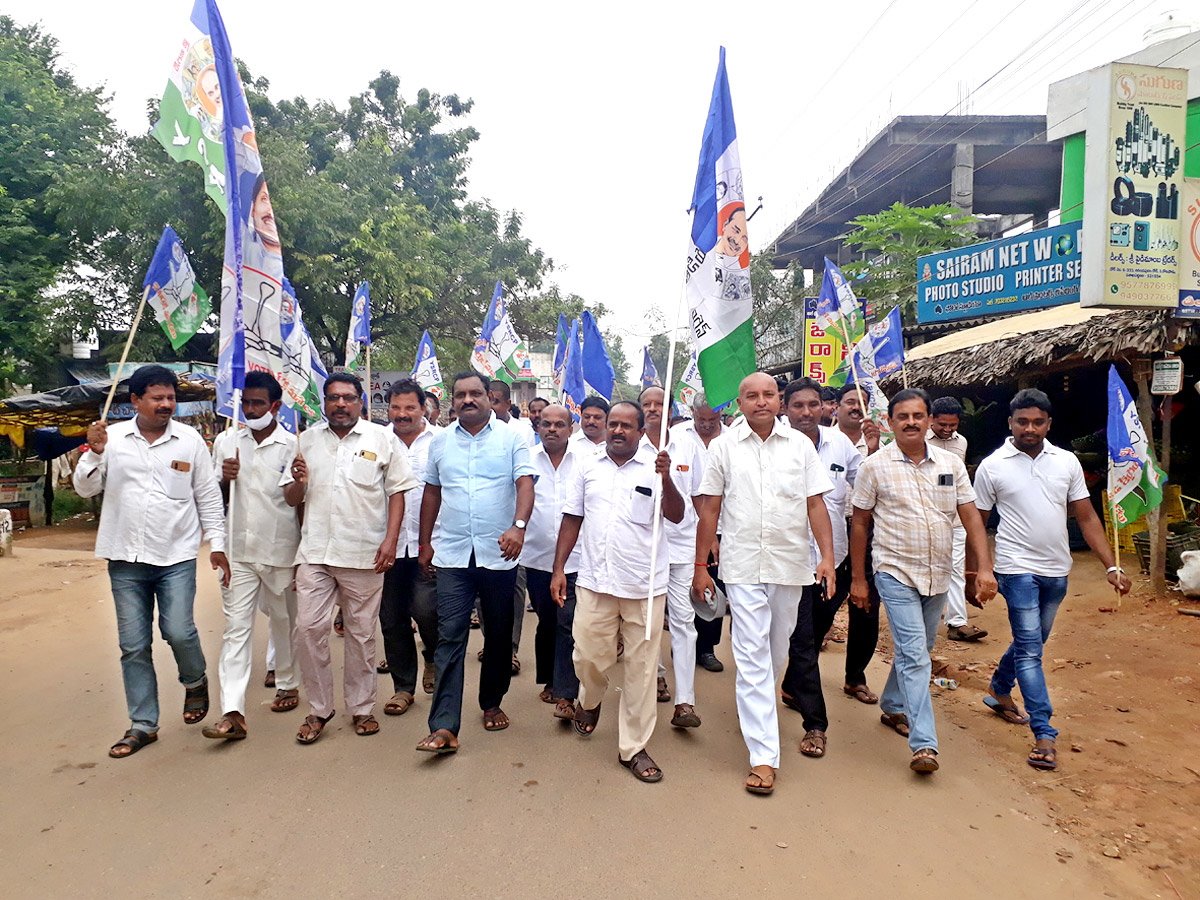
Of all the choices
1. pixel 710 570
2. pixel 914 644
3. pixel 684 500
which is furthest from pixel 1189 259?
pixel 684 500

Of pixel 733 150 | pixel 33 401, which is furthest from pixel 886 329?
pixel 33 401

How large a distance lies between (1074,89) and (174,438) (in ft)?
64.8

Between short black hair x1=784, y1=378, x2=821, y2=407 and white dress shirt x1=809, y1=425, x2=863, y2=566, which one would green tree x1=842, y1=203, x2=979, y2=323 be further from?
short black hair x1=784, y1=378, x2=821, y2=407

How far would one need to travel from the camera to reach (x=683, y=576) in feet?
16.4

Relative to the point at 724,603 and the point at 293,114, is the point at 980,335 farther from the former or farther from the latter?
the point at 293,114

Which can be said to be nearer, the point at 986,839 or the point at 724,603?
the point at 986,839

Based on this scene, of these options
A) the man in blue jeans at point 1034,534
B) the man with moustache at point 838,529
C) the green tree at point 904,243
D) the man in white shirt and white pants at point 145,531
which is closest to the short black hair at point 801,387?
the man with moustache at point 838,529

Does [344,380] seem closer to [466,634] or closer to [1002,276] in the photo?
[466,634]

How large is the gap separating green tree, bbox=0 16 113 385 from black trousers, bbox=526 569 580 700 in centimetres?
1438

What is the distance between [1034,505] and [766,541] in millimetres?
1593

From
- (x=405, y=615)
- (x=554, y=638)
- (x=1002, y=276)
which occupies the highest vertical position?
(x=1002, y=276)

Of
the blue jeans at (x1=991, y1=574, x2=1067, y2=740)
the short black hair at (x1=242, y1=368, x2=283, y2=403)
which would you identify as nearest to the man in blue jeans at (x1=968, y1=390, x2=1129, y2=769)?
the blue jeans at (x1=991, y1=574, x2=1067, y2=740)

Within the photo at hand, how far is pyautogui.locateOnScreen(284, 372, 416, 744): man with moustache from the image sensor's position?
4.33 meters

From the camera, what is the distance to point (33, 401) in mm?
13625
